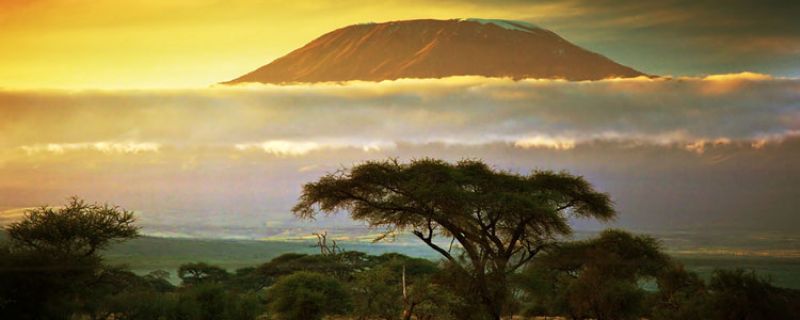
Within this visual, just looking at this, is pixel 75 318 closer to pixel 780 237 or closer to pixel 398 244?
pixel 398 244

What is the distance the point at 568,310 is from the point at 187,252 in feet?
328

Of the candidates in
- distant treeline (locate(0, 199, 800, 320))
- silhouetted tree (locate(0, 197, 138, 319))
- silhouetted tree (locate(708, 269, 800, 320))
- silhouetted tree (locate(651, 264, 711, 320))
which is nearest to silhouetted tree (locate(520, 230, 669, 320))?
distant treeline (locate(0, 199, 800, 320))

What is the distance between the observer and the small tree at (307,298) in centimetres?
4212

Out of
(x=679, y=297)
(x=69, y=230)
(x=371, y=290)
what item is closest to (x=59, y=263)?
(x=69, y=230)

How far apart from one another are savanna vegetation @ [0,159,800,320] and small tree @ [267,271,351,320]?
51 millimetres

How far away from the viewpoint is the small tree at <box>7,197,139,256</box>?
1670 inches

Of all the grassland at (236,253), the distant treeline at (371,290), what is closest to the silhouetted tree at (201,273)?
the distant treeline at (371,290)

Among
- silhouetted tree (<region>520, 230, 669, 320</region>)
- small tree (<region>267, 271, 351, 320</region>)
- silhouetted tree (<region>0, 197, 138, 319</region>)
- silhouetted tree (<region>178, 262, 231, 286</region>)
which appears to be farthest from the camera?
silhouetted tree (<region>178, 262, 231, 286</region>)

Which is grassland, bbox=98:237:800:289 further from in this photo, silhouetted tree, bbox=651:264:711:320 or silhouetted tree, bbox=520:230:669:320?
silhouetted tree, bbox=651:264:711:320

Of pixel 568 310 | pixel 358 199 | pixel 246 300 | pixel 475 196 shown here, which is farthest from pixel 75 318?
pixel 568 310

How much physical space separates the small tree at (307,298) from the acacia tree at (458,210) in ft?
8.79

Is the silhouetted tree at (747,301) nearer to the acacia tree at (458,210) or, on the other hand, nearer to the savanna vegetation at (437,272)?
the savanna vegetation at (437,272)

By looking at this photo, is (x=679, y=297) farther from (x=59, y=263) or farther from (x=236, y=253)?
(x=236, y=253)

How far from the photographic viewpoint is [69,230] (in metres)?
42.5
